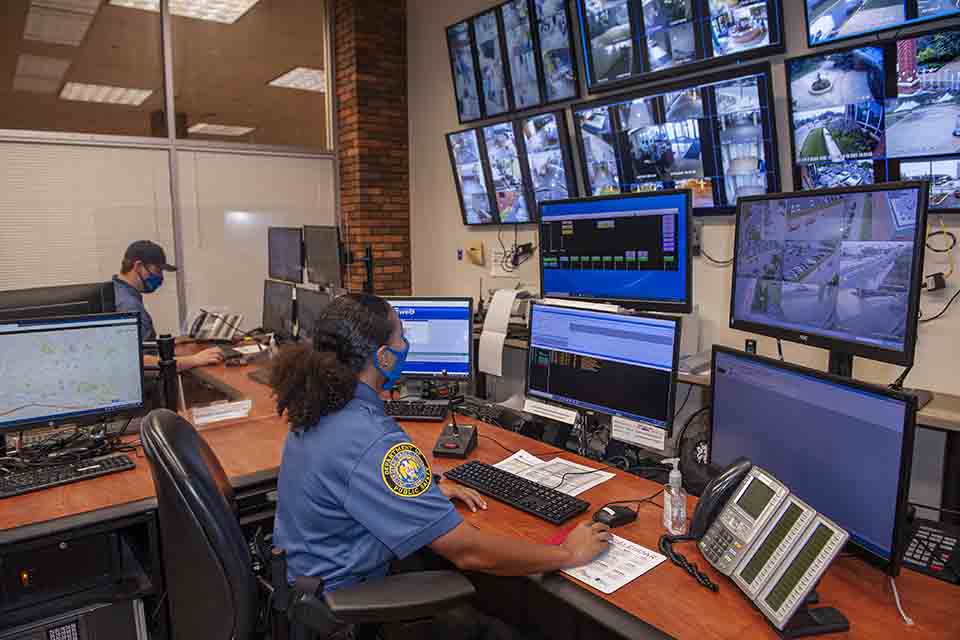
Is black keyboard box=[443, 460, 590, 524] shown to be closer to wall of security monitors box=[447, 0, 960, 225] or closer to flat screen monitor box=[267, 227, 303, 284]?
wall of security monitors box=[447, 0, 960, 225]

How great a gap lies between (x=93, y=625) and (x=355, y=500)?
1076mm

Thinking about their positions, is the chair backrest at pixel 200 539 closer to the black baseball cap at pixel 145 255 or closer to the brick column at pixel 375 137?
the black baseball cap at pixel 145 255

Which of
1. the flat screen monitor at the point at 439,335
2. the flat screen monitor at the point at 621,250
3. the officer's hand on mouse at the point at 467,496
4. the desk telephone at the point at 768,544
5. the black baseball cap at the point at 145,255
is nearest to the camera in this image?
the desk telephone at the point at 768,544

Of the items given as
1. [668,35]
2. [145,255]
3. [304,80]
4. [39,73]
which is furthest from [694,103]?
[39,73]

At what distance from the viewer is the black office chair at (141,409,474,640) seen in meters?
1.23

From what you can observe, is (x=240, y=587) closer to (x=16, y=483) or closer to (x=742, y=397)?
(x=16, y=483)

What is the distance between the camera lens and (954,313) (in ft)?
7.65

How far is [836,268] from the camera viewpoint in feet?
5.08

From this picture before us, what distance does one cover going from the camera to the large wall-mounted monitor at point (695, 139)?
9.04 ft

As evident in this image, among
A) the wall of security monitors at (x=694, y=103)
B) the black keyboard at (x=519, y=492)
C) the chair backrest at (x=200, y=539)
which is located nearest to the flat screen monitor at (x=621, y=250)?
the wall of security monitors at (x=694, y=103)

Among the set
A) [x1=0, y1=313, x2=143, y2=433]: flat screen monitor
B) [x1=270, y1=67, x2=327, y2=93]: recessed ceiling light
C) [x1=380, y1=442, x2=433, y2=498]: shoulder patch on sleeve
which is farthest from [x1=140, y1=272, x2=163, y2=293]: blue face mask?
[x1=380, y1=442, x2=433, y2=498]: shoulder patch on sleeve

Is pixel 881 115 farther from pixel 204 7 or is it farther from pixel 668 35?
pixel 204 7

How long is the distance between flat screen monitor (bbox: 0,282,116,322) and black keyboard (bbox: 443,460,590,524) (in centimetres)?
157

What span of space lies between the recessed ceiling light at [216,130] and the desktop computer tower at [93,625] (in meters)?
3.66
